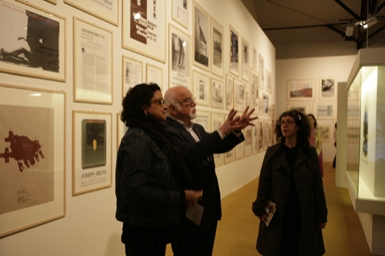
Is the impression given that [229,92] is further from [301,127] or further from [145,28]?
[301,127]

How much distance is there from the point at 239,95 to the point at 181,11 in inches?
143

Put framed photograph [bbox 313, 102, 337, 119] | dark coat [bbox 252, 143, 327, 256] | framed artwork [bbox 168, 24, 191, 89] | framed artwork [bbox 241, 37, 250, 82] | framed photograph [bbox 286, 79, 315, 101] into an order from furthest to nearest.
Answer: framed photograph [bbox 286, 79, 315, 101], framed photograph [bbox 313, 102, 337, 119], framed artwork [bbox 241, 37, 250, 82], framed artwork [bbox 168, 24, 191, 89], dark coat [bbox 252, 143, 327, 256]

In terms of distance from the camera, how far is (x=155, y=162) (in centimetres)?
203

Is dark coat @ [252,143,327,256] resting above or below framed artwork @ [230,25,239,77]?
below

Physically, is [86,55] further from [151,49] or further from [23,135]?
[151,49]

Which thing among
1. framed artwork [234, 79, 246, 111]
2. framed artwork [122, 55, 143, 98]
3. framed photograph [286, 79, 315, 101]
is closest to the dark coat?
framed artwork [122, 55, 143, 98]

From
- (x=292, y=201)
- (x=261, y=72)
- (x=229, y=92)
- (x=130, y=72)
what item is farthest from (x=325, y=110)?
(x=292, y=201)

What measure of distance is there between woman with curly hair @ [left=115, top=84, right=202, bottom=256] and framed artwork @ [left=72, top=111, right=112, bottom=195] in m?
1.12

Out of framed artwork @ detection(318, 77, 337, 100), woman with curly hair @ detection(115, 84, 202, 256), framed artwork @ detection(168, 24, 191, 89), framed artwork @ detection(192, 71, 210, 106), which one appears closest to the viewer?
woman with curly hair @ detection(115, 84, 202, 256)

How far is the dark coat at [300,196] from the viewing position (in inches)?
118

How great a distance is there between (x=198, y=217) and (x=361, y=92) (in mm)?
3514

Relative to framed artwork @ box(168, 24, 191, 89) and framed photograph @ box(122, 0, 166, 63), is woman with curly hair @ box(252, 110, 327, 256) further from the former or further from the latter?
framed artwork @ box(168, 24, 191, 89)

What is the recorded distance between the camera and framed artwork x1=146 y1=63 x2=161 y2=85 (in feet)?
14.0

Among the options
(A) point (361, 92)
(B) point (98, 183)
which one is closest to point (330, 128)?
(A) point (361, 92)
